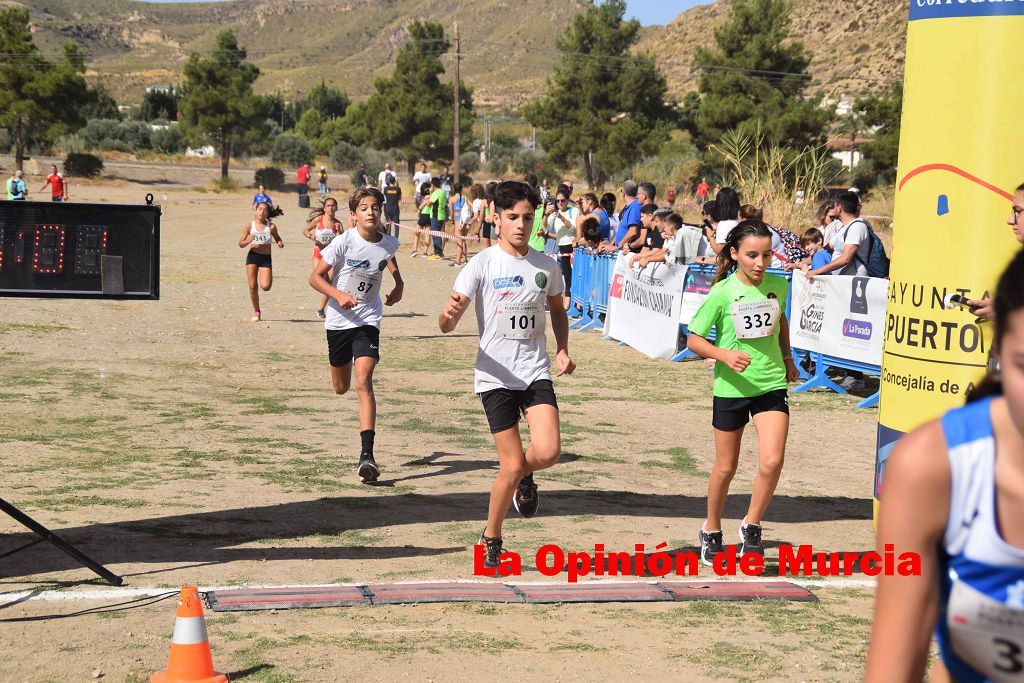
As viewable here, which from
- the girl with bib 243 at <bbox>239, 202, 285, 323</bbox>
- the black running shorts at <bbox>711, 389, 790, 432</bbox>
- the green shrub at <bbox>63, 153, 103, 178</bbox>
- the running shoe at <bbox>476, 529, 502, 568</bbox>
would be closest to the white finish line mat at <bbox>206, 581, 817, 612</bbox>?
the running shoe at <bbox>476, 529, 502, 568</bbox>

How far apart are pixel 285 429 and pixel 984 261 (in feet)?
21.2

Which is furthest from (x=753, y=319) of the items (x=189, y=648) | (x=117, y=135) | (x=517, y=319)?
(x=117, y=135)

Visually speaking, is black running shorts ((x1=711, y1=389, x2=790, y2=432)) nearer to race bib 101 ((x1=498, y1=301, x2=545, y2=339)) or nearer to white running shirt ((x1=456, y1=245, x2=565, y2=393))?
white running shirt ((x1=456, y1=245, x2=565, y2=393))

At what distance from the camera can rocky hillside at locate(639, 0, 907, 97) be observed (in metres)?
112

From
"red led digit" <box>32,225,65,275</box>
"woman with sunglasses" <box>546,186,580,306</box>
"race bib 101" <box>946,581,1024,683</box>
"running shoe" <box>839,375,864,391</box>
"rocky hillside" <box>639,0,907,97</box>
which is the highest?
"rocky hillside" <box>639,0,907,97</box>

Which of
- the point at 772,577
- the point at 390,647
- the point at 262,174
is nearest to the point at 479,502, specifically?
the point at 772,577

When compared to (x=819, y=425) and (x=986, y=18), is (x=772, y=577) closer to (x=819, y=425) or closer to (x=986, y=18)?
(x=986, y=18)

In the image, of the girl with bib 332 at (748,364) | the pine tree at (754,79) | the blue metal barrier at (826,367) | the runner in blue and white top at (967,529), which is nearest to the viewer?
the runner in blue and white top at (967,529)

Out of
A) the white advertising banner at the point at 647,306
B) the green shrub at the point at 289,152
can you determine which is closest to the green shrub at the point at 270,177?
the green shrub at the point at 289,152

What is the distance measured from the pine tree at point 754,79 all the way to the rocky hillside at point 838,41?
34415 mm

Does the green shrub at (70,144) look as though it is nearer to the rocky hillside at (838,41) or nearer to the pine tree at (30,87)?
the pine tree at (30,87)

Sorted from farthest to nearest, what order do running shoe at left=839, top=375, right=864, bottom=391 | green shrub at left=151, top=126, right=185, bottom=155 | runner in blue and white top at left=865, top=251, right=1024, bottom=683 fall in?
1. green shrub at left=151, top=126, right=185, bottom=155
2. running shoe at left=839, top=375, right=864, bottom=391
3. runner in blue and white top at left=865, top=251, right=1024, bottom=683

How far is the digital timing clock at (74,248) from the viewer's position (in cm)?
645

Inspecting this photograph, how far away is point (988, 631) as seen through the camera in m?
2.09
